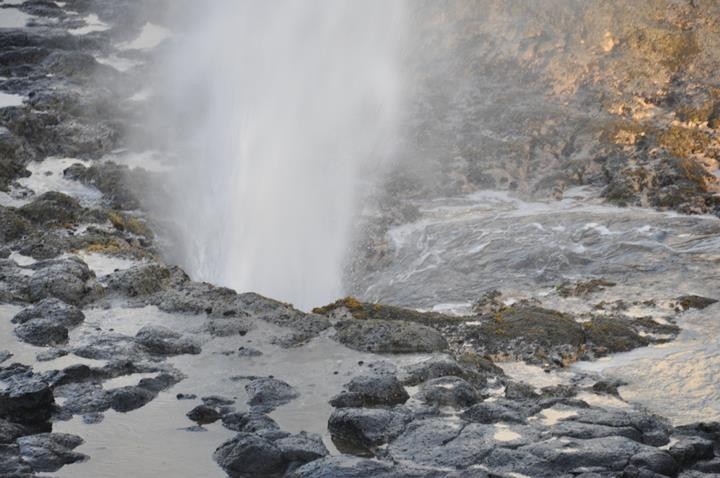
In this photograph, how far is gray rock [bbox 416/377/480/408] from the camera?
45.1 feet

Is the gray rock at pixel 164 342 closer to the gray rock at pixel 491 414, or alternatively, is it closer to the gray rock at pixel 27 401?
the gray rock at pixel 27 401

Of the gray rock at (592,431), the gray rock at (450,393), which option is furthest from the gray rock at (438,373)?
the gray rock at (592,431)

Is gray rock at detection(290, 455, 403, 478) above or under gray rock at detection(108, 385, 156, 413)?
under

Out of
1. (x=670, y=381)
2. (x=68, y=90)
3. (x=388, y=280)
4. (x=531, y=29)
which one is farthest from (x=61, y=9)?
(x=670, y=381)

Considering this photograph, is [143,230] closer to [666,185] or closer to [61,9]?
[666,185]

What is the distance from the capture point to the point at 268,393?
14.3 metres

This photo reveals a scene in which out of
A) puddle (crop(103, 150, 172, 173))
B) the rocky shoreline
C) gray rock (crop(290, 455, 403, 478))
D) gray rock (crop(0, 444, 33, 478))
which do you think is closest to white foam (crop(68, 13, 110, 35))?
puddle (crop(103, 150, 172, 173))

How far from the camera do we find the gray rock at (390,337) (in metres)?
17.8

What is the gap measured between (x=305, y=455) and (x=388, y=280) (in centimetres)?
1847

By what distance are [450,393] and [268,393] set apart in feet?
11.4

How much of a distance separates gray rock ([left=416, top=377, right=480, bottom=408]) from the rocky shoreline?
0.04 m

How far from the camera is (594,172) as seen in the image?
36.0m

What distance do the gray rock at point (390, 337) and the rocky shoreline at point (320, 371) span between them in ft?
0.15

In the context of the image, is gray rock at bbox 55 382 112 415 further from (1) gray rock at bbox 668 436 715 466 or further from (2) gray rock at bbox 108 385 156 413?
(1) gray rock at bbox 668 436 715 466
